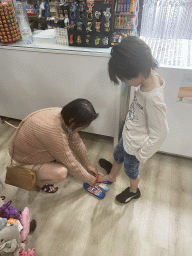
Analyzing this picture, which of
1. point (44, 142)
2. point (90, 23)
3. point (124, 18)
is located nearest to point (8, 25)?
point (90, 23)

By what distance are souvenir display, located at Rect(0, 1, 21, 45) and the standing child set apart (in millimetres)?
1025

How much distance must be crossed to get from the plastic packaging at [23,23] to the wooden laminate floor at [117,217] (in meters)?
1.04

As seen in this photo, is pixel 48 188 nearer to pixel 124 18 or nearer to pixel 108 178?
pixel 108 178

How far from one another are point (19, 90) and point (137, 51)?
124cm

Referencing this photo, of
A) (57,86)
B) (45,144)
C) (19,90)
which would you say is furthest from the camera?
(19,90)

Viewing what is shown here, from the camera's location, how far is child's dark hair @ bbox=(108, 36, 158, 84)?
67 centimetres

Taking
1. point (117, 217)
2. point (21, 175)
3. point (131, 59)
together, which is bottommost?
point (117, 217)

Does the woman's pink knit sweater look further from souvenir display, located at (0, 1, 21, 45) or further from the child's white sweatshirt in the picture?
souvenir display, located at (0, 1, 21, 45)

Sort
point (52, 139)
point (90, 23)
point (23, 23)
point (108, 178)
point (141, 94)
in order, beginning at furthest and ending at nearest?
point (23, 23)
point (108, 178)
point (90, 23)
point (52, 139)
point (141, 94)

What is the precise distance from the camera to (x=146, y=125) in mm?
870

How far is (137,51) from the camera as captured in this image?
2.20 ft

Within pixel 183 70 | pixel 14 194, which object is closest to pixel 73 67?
pixel 183 70

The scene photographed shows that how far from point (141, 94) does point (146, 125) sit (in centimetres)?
16

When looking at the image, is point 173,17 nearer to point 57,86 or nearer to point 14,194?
point 57,86
